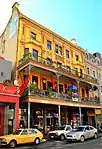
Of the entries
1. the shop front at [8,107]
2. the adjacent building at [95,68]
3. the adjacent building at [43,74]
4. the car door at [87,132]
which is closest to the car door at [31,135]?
the shop front at [8,107]

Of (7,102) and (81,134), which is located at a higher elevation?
(7,102)

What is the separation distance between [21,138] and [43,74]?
463 inches

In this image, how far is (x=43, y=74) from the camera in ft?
90.7

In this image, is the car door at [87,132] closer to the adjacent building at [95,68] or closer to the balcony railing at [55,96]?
the balcony railing at [55,96]

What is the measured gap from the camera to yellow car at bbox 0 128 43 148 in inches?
640

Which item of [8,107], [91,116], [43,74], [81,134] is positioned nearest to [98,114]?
[91,116]

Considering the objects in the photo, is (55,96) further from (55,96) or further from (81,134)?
(81,134)

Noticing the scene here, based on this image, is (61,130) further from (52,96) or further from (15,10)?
(15,10)

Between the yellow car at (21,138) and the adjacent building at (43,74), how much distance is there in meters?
4.33

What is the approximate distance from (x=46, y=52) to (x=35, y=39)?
7.87 ft

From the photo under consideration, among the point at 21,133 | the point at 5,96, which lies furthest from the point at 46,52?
the point at 21,133

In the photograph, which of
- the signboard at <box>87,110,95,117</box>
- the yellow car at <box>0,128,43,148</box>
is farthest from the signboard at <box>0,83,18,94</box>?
the signboard at <box>87,110,95,117</box>

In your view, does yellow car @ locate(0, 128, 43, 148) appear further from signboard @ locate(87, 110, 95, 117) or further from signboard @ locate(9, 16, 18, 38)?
signboard @ locate(87, 110, 95, 117)

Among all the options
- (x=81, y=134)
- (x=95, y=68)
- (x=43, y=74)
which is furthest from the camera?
(x=95, y=68)
